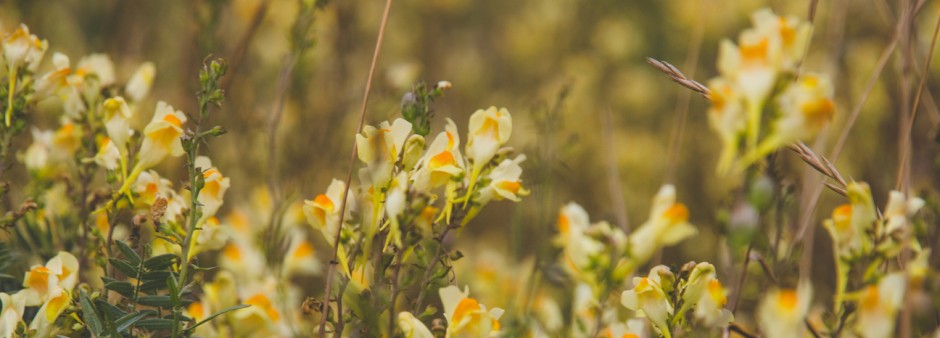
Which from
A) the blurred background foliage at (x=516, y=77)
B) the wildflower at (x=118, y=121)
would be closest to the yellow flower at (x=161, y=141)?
the wildflower at (x=118, y=121)

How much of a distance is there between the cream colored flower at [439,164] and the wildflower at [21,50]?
489 millimetres

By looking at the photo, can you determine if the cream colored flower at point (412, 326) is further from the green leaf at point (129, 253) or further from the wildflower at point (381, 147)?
the green leaf at point (129, 253)

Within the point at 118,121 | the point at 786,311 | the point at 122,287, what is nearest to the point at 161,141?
the point at 118,121

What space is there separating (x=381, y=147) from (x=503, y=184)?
0.13 m

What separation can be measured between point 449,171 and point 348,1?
2.17 meters

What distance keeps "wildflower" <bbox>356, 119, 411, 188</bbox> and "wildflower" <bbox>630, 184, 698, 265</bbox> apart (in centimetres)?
27

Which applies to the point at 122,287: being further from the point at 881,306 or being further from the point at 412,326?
the point at 881,306

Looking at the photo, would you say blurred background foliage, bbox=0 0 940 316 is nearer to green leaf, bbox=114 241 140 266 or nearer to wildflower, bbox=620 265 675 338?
green leaf, bbox=114 241 140 266

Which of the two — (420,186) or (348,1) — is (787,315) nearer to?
(420,186)

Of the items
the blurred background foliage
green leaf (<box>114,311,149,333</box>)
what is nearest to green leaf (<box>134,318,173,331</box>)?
green leaf (<box>114,311,149,333</box>)

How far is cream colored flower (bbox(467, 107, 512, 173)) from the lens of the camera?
3.03 ft

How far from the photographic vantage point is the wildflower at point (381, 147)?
90cm

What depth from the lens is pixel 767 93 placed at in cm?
69

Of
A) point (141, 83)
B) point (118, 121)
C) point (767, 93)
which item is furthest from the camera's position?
point (141, 83)
